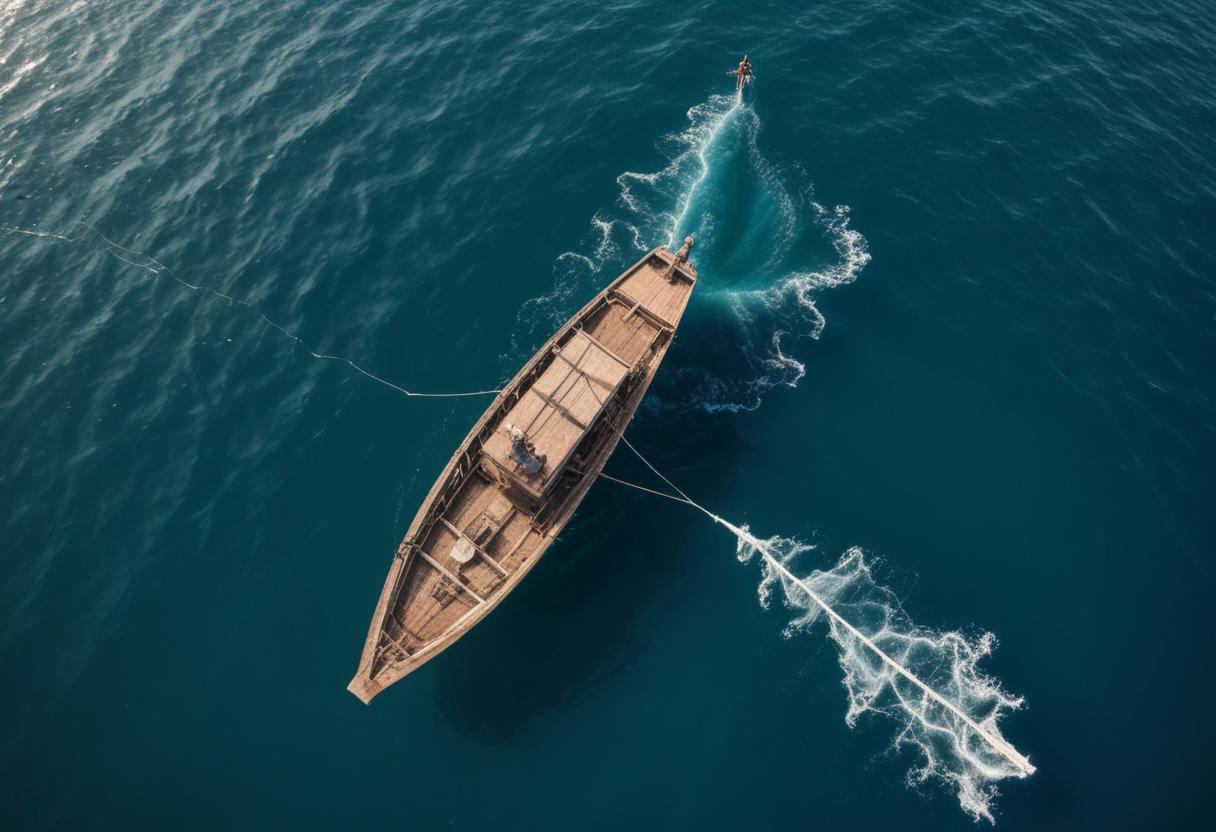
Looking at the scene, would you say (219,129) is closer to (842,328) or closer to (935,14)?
(842,328)

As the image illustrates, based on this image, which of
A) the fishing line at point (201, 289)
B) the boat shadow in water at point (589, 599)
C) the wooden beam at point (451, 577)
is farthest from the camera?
the fishing line at point (201, 289)

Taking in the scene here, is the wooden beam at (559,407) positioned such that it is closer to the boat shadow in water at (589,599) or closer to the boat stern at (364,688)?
the boat shadow in water at (589,599)

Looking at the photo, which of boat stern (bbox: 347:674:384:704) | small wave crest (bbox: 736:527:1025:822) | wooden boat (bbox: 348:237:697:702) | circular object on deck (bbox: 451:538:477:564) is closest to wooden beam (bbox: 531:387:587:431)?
wooden boat (bbox: 348:237:697:702)

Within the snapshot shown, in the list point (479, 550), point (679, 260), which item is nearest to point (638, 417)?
point (679, 260)

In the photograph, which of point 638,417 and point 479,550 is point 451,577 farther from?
point 638,417

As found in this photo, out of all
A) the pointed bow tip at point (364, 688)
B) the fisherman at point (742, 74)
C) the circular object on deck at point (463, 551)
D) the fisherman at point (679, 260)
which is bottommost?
the pointed bow tip at point (364, 688)

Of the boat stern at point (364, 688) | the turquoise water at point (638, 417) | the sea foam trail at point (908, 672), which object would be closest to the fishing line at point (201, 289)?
the turquoise water at point (638, 417)

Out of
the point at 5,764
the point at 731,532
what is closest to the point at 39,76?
the point at 5,764
